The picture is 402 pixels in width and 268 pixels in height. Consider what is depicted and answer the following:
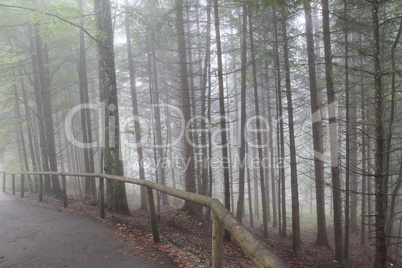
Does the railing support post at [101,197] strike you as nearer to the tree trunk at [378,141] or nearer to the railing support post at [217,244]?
the railing support post at [217,244]

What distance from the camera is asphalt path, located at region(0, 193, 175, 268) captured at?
3.98 m

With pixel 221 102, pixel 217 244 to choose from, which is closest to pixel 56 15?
pixel 221 102

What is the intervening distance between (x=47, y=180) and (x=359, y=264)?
15348mm

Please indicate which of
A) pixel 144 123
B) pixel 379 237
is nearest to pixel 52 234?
pixel 379 237

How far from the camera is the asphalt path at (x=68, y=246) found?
13.1 ft

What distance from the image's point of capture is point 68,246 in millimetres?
4746

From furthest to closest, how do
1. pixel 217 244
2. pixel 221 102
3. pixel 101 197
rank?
pixel 221 102, pixel 101 197, pixel 217 244

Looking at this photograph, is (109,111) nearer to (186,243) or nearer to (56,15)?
(56,15)

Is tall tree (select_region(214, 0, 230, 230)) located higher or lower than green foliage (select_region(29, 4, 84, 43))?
lower

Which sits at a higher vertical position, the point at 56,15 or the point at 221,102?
the point at 56,15

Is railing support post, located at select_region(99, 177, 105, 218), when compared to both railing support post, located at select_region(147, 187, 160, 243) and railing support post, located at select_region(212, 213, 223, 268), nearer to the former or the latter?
railing support post, located at select_region(147, 187, 160, 243)

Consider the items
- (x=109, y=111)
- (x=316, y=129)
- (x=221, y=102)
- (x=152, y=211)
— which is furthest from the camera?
(x=316, y=129)

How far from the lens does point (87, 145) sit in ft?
45.0

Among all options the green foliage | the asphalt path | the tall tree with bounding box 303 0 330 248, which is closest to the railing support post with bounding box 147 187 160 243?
the asphalt path
